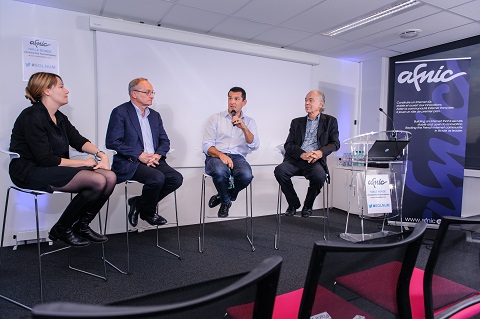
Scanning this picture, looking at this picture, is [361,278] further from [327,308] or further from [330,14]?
[330,14]

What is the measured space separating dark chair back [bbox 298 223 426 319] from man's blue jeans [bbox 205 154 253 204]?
87.7 inches

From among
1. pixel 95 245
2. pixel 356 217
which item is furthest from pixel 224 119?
pixel 356 217

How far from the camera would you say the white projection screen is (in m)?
3.57

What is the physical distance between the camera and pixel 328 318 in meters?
0.79

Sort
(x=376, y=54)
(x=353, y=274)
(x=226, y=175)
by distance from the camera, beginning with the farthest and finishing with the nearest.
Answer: (x=376, y=54)
(x=226, y=175)
(x=353, y=274)

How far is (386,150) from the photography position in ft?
11.4

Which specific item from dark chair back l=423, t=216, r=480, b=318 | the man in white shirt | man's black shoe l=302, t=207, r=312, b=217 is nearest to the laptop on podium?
man's black shoe l=302, t=207, r=312, b=217

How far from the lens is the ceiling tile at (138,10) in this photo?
321 cm

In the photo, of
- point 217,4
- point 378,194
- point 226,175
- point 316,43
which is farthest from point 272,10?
point 378,194

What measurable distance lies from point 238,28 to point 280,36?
2.16 feet

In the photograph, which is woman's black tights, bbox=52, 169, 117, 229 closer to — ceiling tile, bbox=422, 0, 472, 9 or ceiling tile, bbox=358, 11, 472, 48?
ceiling tile, bbox=422, 0, 472, 9

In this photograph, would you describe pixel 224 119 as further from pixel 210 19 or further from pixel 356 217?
pixel 356 217

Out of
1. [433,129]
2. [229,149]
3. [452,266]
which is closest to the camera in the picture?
[452,266]

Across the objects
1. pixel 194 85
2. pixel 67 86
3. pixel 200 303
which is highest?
pixel 194 85
